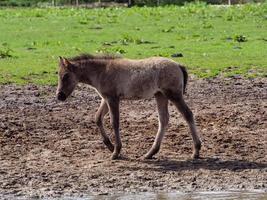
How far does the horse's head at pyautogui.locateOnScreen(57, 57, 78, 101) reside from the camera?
13562mm

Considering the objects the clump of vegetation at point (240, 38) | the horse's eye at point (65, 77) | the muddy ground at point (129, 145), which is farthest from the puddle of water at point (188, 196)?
the clump of vegetation at point (240, 38)

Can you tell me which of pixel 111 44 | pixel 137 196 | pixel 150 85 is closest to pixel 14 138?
pixel 150 85

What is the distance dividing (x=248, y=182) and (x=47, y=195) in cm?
290

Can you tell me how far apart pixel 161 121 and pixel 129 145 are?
2.88ft

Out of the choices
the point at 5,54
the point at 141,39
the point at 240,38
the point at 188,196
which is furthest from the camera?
the point at 141,39

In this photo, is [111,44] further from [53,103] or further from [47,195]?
[47,195]

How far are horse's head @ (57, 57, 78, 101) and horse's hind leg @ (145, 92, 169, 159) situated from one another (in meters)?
1.38

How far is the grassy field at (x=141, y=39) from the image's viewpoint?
21.1 m

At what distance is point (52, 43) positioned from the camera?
1054 inches

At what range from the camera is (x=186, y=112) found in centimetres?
1339

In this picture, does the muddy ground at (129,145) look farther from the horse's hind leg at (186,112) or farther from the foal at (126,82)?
the foal at (126,82)

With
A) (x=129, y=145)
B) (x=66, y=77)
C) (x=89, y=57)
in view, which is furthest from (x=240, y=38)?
(x=66, y=77)

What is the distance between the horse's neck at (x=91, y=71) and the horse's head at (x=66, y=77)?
12 centimetres

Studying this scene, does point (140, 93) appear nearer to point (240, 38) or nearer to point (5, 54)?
point (5, 54)
